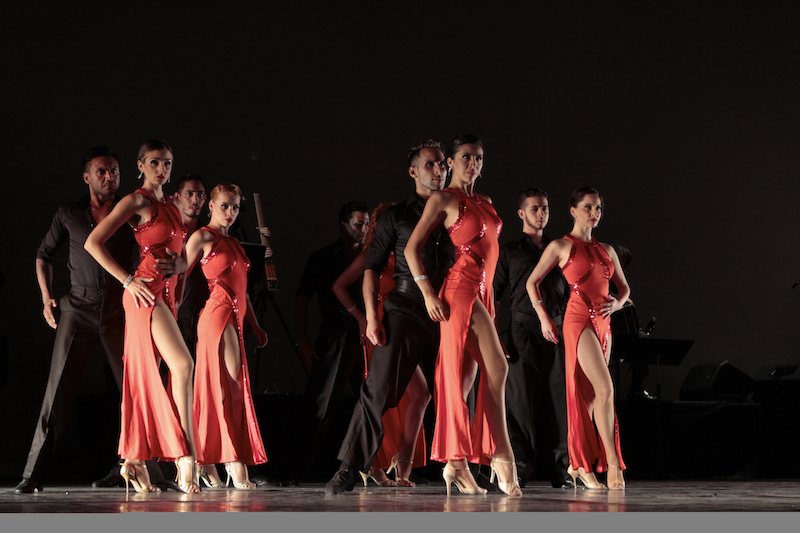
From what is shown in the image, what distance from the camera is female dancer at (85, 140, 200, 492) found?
4.09m

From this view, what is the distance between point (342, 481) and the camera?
398cm

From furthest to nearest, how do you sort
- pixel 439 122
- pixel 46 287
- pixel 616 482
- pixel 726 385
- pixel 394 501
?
pixel 439 122, pixel 726 385, pixel 46 287, pixel 616 482, pixel 394 501

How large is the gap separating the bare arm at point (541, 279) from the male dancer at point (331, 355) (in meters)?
1.04

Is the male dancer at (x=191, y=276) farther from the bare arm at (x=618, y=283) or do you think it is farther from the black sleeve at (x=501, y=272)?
the bare arm at (x=618, y=283)

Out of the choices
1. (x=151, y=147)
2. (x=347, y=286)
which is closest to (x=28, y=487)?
(x=151, y=147)

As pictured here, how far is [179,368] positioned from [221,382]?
2.46 feet

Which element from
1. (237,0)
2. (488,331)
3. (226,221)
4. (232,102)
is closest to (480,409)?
(488,331)

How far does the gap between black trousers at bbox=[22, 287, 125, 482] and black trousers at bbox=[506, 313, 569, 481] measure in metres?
2.05

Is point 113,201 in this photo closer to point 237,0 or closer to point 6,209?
point 6,209

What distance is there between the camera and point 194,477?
13.4 feet

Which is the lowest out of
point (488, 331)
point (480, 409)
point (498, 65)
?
point (480, 409)

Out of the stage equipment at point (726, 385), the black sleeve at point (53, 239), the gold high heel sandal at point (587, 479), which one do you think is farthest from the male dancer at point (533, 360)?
the stage equipment at point (726, 385)

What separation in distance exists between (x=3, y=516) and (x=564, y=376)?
10.4ft

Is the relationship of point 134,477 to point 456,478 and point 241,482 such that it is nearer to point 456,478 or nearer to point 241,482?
point 241,482
